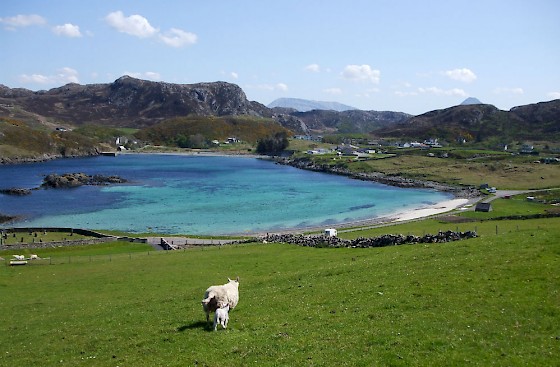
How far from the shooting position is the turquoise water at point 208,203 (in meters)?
90.4

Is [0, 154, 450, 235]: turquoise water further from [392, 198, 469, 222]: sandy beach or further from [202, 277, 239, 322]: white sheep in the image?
[202, 277, 239, 322]: white sheep

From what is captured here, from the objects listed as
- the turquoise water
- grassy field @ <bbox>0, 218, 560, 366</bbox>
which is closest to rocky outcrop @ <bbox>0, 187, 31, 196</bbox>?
the turquoise water

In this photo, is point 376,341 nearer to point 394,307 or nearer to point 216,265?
point 394,307

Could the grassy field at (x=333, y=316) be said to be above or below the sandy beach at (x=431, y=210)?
above

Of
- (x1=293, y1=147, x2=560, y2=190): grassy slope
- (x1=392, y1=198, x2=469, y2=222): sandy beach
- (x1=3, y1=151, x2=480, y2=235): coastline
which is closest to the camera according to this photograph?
(x1=3, y1=151, x2=480, y2=235): coastline

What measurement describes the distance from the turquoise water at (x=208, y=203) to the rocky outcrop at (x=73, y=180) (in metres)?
4.78

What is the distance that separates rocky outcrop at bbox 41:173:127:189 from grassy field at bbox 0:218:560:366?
114 meters

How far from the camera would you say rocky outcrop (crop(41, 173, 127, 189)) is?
464ft

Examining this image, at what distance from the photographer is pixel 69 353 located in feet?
64.5

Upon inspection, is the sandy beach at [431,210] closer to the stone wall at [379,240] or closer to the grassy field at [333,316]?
the stone wall at [379,240]

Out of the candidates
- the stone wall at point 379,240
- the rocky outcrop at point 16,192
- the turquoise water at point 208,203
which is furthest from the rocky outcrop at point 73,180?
the stone wall at point 379,240

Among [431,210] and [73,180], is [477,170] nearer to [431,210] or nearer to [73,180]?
[431,210]

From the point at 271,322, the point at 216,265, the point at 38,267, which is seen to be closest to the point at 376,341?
the point at 271,322

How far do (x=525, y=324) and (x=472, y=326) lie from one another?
1963 millimetres
